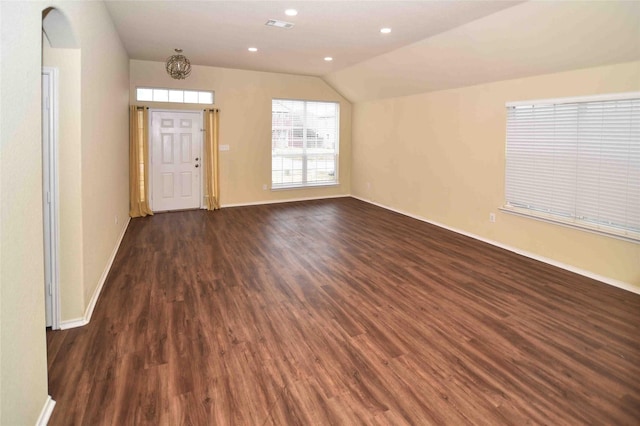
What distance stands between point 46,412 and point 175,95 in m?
6.41

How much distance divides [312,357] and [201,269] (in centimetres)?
217

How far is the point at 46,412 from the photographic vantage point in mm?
1988

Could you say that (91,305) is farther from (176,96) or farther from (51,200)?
(176,96)

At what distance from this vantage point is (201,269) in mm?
4344

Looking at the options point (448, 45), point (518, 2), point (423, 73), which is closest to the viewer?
point (518, 2)

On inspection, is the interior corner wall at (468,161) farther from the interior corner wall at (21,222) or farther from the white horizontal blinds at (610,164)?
the interior corner wall at (21,222)

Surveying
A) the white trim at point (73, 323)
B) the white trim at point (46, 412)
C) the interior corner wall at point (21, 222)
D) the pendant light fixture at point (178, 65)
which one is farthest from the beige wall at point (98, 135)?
the white trim at point (46, 412)

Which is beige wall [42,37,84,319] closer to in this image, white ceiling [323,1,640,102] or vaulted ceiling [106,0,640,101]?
vaulted ceiling [106,0,640,101]

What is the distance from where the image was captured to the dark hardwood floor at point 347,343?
212 cm

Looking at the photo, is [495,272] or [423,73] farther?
[423,73]

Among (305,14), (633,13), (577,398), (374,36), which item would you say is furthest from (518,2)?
(577,398)

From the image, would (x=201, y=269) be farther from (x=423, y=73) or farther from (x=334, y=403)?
(x=423, y=73)

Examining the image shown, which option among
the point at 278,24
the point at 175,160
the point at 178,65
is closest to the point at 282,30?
the point at 278,24

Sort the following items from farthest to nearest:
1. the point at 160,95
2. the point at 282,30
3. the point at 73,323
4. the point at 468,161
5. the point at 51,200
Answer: the point at 160,95, the point at 468,161, the point at 282,30, the point at 73,323, the point at 51,200
